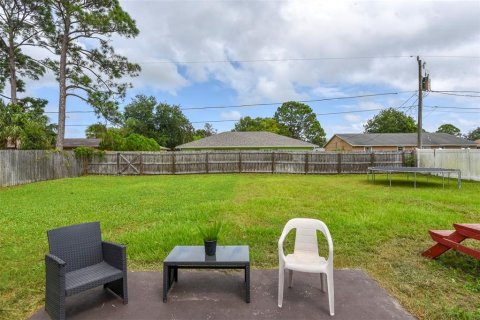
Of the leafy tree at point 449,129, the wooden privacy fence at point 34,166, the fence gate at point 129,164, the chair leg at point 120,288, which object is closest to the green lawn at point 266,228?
the chair leg at point 120,288

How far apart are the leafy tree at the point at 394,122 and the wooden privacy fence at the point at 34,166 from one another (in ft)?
163

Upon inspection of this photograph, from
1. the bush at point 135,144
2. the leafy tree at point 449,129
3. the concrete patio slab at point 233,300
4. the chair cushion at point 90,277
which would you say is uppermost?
the leafy tree at point 449,129

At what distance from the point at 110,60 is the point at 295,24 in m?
12.9

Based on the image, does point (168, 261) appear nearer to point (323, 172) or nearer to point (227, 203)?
point (227, 203)

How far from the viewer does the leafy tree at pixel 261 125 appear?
48.1 m

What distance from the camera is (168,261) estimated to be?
298 centimetres

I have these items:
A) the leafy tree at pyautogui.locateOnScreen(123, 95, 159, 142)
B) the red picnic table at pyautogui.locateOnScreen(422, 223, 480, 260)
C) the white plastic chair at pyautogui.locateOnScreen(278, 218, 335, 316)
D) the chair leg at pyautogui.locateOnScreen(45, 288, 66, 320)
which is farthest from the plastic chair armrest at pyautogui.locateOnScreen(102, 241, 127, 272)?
the leafy tree at pyautogui.locateOnScreen(123, 95, 159, 142)

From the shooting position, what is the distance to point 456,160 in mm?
14938

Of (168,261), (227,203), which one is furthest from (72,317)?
(227,203)

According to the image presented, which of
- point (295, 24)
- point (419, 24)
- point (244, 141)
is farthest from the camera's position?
point (244, 141)

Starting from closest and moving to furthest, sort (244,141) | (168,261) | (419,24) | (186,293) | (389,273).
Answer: (168,261)
(186,293)
(389,273)
(419,24)
(244,141)

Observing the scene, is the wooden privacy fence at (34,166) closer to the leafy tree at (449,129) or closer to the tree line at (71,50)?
the tree line at (71,50)

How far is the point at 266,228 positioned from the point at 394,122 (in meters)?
53.0

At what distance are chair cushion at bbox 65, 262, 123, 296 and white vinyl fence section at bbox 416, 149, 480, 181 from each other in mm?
15926
